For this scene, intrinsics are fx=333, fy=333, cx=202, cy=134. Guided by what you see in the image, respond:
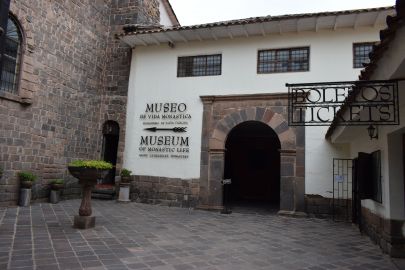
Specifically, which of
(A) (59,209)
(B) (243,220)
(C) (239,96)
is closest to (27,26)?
(A) (59,209)

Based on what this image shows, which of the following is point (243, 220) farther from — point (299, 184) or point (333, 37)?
point (333, 37)

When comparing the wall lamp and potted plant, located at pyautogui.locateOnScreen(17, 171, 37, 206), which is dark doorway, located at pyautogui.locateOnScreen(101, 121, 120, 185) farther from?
the wall lamp

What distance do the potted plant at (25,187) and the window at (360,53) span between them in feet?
29.4

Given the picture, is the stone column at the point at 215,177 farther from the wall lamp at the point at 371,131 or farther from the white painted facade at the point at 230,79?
the wall lamp at the point at 371,131

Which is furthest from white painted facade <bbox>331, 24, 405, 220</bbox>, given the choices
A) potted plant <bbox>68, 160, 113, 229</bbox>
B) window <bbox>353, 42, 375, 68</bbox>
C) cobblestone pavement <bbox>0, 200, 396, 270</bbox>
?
potted plant <bbox>68, 160, 113, 229</bbox>

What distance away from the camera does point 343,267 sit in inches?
174

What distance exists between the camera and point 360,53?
8.94 m

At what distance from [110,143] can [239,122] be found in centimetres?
498

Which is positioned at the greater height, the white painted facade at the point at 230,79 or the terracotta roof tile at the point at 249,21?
the terracotta roof tile at the point at 249,21

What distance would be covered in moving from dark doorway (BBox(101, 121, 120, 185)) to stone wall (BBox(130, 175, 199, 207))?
1735 mm

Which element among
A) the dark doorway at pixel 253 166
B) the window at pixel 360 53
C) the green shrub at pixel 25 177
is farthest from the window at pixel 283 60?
the green shrub at pixel 25 177

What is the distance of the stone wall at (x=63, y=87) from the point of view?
839 cm

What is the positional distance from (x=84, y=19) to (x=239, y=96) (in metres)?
5.59

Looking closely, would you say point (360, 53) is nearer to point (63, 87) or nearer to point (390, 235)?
point (390, 235)
